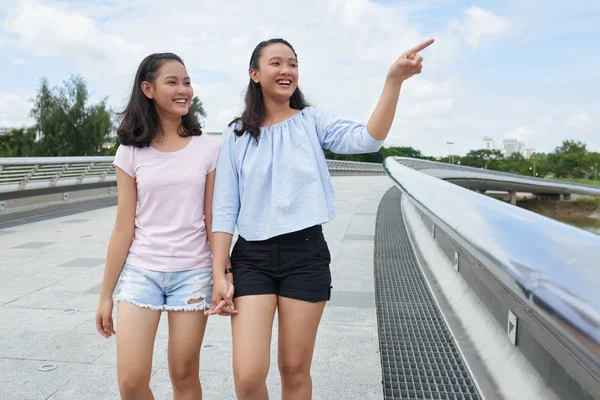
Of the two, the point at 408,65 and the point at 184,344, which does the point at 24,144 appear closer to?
the point at 184,344

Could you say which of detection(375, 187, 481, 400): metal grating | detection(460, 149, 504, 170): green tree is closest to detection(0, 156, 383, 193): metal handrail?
detection(375, 187, 481, 400): metal grating

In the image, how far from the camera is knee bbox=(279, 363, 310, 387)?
2.23 metres

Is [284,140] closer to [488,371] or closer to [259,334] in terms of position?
[259,334]

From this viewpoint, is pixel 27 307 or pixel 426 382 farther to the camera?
pixel 27 307

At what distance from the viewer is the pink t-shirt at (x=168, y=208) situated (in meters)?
2.28

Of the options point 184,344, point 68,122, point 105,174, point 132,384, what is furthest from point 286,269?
point 68,122

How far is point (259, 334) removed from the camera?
7.00 feet

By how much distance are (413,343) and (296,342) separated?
1.67 meters

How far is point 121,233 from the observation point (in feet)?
7.59

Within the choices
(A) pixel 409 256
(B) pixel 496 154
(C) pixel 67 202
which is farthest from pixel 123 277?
(B) pixel 496 154

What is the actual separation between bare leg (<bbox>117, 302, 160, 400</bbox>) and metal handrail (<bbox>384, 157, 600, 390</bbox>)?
130 cm

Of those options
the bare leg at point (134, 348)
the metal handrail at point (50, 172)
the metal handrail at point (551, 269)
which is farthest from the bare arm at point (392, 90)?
the metal handrail at point (50, 172)

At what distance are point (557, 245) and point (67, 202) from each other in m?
13.1

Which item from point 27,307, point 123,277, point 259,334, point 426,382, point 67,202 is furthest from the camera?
point 67,202
